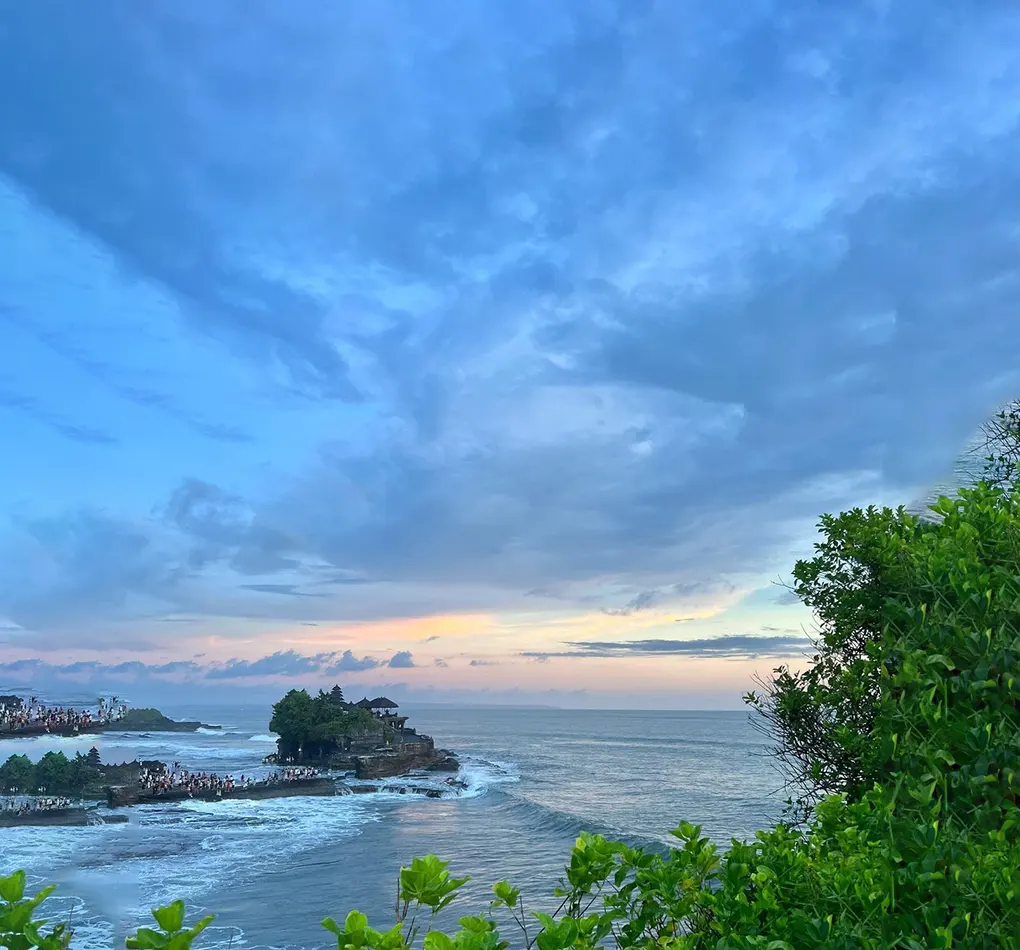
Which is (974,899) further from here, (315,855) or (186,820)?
(186,820)

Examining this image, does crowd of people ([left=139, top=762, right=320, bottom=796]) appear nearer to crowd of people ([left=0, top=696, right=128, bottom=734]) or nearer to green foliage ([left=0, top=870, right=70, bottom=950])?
crowd of people ([left=0, top=696, right=128, bottom=734])

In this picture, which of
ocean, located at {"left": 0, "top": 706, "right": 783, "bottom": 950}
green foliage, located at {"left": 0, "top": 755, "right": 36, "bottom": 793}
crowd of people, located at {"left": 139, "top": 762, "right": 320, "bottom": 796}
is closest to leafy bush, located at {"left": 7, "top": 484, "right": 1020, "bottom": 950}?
ocean, located at {"left": 0, "top": 706, "right": 783, "bottom": 950}

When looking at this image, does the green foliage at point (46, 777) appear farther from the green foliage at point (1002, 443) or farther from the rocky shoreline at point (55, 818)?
the green foliage at point (1002, 443)

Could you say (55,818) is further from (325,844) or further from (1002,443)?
(1002,443)

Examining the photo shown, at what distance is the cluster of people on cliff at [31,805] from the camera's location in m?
38.9

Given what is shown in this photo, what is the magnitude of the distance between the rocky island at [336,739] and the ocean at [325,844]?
412 centimetres

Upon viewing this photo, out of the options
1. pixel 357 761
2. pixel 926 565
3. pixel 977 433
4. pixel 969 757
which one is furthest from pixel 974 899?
pixel 357 761

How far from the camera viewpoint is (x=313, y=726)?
64.6 metres

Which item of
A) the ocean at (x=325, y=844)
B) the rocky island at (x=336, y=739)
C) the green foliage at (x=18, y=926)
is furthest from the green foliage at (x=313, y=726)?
the green foliage at (x=18, y=926)

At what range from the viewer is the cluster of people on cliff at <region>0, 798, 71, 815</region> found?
1532 inches

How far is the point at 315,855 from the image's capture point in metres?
31.8

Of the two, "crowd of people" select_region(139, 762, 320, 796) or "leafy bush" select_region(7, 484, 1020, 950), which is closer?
"leafy bush" select_region(7, 484, 1020, 950)

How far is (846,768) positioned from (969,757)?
3259 mm

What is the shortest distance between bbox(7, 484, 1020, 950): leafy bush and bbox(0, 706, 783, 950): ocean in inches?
316
